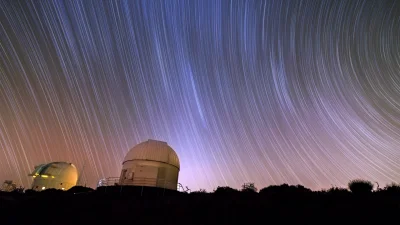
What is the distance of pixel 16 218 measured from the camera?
1179 centimetres

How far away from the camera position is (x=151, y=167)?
78.1ft

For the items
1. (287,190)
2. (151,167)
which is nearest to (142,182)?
(151,167)

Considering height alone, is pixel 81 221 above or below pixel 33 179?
→ below

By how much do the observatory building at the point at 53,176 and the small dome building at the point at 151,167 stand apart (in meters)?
14.7

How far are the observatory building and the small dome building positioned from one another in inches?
580

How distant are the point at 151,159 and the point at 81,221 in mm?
13892

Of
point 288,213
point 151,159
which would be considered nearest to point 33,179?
point 151,159

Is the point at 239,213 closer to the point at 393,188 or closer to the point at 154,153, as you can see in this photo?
the point at 393,188

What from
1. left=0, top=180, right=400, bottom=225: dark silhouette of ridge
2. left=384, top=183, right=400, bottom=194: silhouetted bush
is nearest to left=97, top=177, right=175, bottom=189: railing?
left=0, top=180, right=400, bottom=225: dark silhouette of ridge

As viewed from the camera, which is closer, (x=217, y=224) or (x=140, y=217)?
(x=217, y=224)

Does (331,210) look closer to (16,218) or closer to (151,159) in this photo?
(16,218)

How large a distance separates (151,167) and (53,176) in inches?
741

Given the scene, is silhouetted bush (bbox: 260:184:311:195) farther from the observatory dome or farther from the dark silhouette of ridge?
the observatory dome

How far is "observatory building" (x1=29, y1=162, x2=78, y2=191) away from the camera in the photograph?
33812mm
